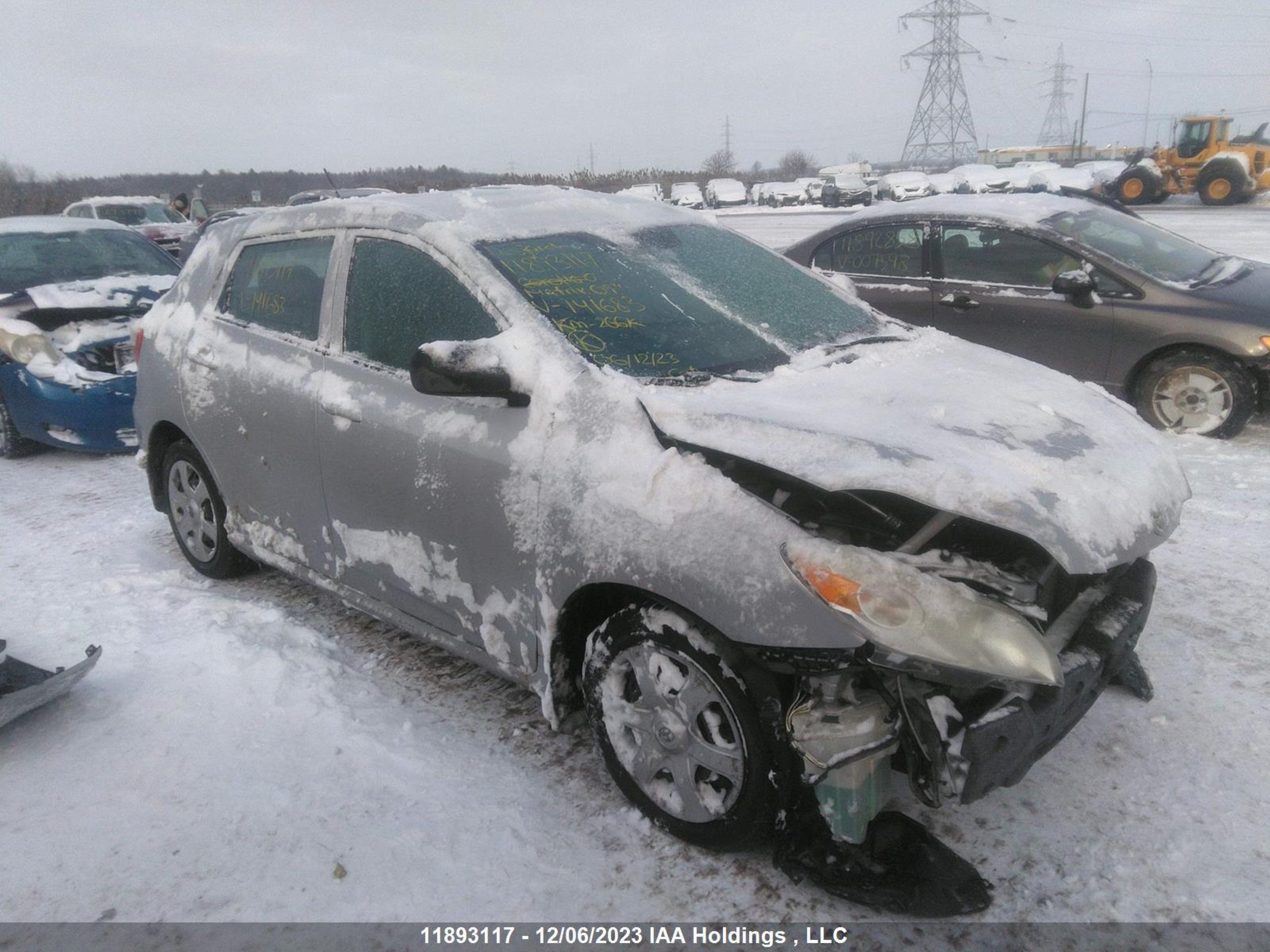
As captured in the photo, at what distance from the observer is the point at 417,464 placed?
293 cm

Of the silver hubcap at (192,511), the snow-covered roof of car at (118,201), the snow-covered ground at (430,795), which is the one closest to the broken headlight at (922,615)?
the snow-covered ground at (430,795)

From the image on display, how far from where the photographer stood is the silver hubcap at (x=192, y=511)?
4207mm

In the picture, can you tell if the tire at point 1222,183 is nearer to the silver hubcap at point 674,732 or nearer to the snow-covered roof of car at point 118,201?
the snow-covered roof of car at point 118,201

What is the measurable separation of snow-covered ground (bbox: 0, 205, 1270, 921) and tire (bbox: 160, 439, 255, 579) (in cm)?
26

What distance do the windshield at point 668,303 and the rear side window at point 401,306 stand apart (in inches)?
7.1

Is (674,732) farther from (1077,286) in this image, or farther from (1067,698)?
(1077,286)

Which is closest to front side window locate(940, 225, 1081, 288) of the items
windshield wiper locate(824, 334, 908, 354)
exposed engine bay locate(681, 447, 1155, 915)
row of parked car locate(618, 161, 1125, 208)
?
windshield wiper locate(824, 334, 908, 354)

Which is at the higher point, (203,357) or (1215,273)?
(1215,273)

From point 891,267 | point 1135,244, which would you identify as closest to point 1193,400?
point 1135,244

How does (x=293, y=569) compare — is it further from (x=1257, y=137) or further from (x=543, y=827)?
(x=1257, y=137)

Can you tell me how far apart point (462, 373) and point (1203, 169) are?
89.4 ft

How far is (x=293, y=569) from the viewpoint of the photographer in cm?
366

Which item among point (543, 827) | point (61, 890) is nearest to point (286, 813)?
point (61, 890)

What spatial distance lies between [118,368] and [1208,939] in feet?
21.9
